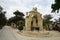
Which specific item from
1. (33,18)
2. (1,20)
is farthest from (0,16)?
(33,18)

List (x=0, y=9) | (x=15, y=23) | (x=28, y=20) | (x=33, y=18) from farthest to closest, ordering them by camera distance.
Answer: (x=15, y=23) → (x=0, y=9) → (x=33, y=18) → (x=28, y=20)

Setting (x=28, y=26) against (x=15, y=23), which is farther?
(x=15, y=23)

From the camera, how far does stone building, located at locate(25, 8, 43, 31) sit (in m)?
31.2

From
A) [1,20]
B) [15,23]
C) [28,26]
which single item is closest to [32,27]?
[28,26]

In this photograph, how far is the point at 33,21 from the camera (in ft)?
109

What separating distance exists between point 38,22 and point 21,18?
4797 cm

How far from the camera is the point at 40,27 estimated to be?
3180 cm

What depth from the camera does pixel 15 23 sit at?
78125mm

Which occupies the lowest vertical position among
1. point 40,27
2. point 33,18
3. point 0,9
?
point 40,27

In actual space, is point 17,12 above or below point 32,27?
above

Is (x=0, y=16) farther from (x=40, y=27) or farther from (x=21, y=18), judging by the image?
(x=40, y=27)

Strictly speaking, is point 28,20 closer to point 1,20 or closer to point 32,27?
point 32,27

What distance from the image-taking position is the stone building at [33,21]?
31.2m

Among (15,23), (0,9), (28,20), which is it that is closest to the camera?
(28,20)
